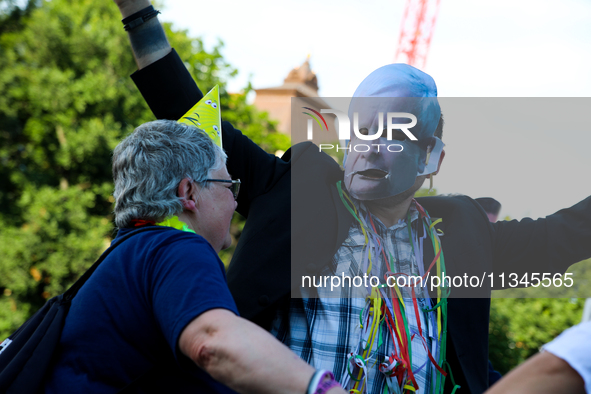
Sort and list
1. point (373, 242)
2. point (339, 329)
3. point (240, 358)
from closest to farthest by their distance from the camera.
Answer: point (240, 358)
point (339, 329)
point (373, 242)

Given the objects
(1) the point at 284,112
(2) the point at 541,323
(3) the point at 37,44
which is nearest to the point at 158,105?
(2) the point at 541,323

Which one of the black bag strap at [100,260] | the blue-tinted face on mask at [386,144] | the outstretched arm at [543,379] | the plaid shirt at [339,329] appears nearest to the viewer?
the outstretched arm at [543,379]

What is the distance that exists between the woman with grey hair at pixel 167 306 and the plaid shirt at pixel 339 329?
0.47 meters

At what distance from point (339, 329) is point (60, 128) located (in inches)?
522

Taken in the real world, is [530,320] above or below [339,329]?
below

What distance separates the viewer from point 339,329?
5.50ft

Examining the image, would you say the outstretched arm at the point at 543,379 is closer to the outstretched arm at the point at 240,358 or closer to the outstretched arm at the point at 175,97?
the outstretched arm at the point at 240,358

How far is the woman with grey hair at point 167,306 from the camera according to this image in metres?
0.95

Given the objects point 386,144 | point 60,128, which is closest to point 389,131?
point 386,144

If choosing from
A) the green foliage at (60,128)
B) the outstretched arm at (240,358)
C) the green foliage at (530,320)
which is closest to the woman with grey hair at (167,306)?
the outstretched arm at (240,358)

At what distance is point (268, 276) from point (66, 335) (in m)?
0.72

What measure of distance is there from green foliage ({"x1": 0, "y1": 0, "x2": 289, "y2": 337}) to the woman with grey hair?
1159 cm

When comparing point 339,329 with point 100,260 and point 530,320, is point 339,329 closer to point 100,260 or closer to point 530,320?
point 100,260

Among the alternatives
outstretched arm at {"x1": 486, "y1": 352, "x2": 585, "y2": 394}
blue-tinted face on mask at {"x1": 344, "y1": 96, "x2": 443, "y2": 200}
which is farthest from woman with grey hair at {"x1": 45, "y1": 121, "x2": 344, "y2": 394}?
blue-tinted face on mask at {"x1": 344, "y1": 96, "x2": 443, "y2": 200}
